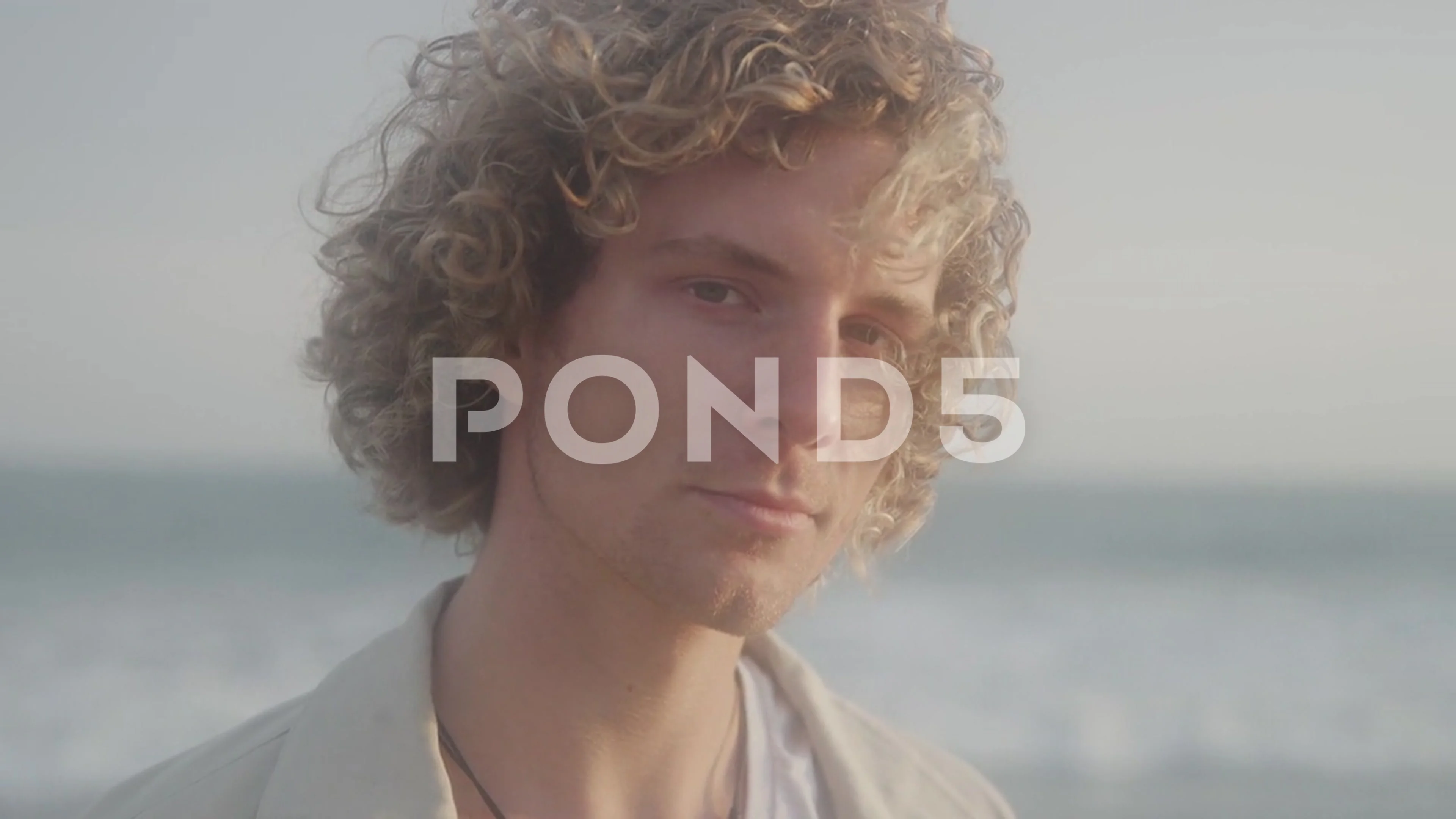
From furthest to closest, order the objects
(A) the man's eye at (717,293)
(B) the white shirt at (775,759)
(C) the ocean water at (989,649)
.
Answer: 1. (C) the ocean water at (989,649)
2. (B) the white shirt at (775,759)
3. (A) the man's eye at (717,293)

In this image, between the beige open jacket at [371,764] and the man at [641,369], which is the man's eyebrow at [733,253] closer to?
the man at [641,369]

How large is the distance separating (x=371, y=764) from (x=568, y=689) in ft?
1.04

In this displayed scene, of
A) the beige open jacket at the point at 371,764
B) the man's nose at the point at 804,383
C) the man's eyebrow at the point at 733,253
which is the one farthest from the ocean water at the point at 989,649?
the man's eyebrow at the point at 733,253

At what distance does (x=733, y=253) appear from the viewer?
6.16ft

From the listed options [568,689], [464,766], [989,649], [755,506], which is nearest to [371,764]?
[464,766]

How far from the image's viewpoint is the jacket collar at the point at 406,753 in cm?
182

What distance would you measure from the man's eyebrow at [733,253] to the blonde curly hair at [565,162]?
0.11 meters

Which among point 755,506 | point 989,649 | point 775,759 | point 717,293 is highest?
point 717,293

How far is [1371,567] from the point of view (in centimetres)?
1520

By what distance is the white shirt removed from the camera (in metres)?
2.15

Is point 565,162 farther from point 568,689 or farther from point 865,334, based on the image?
point 568,689

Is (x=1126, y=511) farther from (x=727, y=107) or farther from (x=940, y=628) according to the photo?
(x=727, y=107)

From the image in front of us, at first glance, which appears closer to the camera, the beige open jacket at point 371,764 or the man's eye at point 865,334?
the beige open jacket at point 371,764

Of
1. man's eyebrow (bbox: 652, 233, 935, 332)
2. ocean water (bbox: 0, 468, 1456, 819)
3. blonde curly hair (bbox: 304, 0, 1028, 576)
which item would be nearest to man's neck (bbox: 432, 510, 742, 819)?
blonde curly hair (bbox: 304, 0, 1028, 576)
